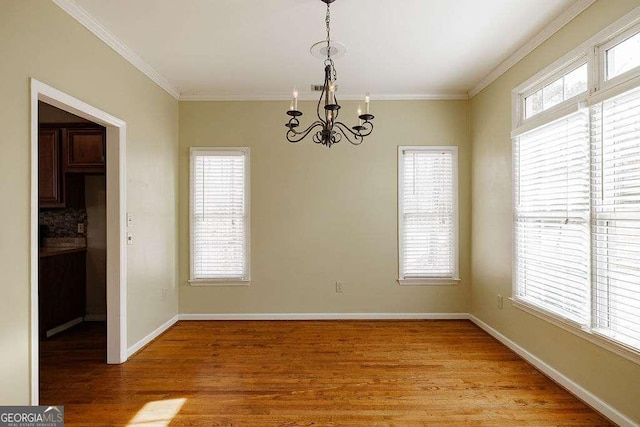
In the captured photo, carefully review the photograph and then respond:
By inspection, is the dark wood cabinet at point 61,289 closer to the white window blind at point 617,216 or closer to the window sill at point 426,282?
the window sill at point 426,282

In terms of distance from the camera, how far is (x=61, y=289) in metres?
3.97

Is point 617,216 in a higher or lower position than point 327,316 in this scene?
higher

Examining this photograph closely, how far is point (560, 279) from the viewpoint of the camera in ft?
9.09

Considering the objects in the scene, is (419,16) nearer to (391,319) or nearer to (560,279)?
(560,279)

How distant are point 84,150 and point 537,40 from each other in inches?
187

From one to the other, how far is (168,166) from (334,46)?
97.2 inches

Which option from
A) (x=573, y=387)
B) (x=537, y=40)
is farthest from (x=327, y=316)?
(x=537, y=40)

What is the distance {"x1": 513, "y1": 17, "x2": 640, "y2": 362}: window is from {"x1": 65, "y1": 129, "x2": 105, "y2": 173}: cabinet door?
14.6ft

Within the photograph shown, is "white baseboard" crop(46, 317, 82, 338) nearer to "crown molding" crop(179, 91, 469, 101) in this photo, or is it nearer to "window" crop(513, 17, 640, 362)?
"crown molding" crop(179, 91, 469, 101)

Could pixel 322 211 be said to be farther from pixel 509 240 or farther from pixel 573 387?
pixel 573 387

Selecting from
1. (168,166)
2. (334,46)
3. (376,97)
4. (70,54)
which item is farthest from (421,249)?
(70,54)

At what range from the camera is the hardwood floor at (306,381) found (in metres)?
2.36

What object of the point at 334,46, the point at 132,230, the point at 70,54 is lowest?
the point at 132,230

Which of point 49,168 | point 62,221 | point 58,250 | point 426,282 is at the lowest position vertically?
point 426,282
